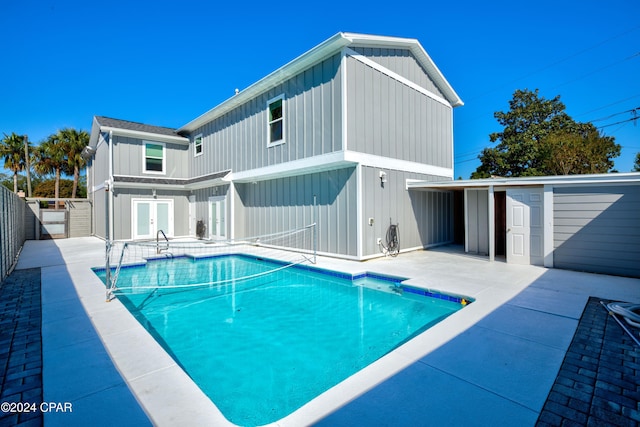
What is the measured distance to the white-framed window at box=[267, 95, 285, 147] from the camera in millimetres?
10383

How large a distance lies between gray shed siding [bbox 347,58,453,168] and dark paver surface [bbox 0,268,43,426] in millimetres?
7209

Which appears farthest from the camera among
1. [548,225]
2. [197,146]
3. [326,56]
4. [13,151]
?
[13,151]

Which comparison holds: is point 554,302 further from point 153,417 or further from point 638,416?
point 153,417

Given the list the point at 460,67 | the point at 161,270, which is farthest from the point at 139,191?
the point at 460,67

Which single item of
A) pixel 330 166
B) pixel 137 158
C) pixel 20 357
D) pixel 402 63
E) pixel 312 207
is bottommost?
pixel 20 357

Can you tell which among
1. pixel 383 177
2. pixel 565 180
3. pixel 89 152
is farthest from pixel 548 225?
pixel 89 152

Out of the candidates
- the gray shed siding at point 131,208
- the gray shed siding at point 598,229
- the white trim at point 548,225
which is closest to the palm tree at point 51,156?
the gray shed siding at point 131,208

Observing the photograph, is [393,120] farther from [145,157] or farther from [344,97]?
[145,157]

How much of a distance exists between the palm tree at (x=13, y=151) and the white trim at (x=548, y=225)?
35.6 metres

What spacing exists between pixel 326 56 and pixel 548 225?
7424 millimetres

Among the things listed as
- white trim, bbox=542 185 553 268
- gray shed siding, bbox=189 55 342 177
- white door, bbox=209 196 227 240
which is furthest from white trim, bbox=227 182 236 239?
white trim, bbox=542 185 553 268

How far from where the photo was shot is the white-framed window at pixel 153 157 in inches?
592

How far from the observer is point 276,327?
4.62m

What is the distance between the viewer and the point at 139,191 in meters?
14.5
